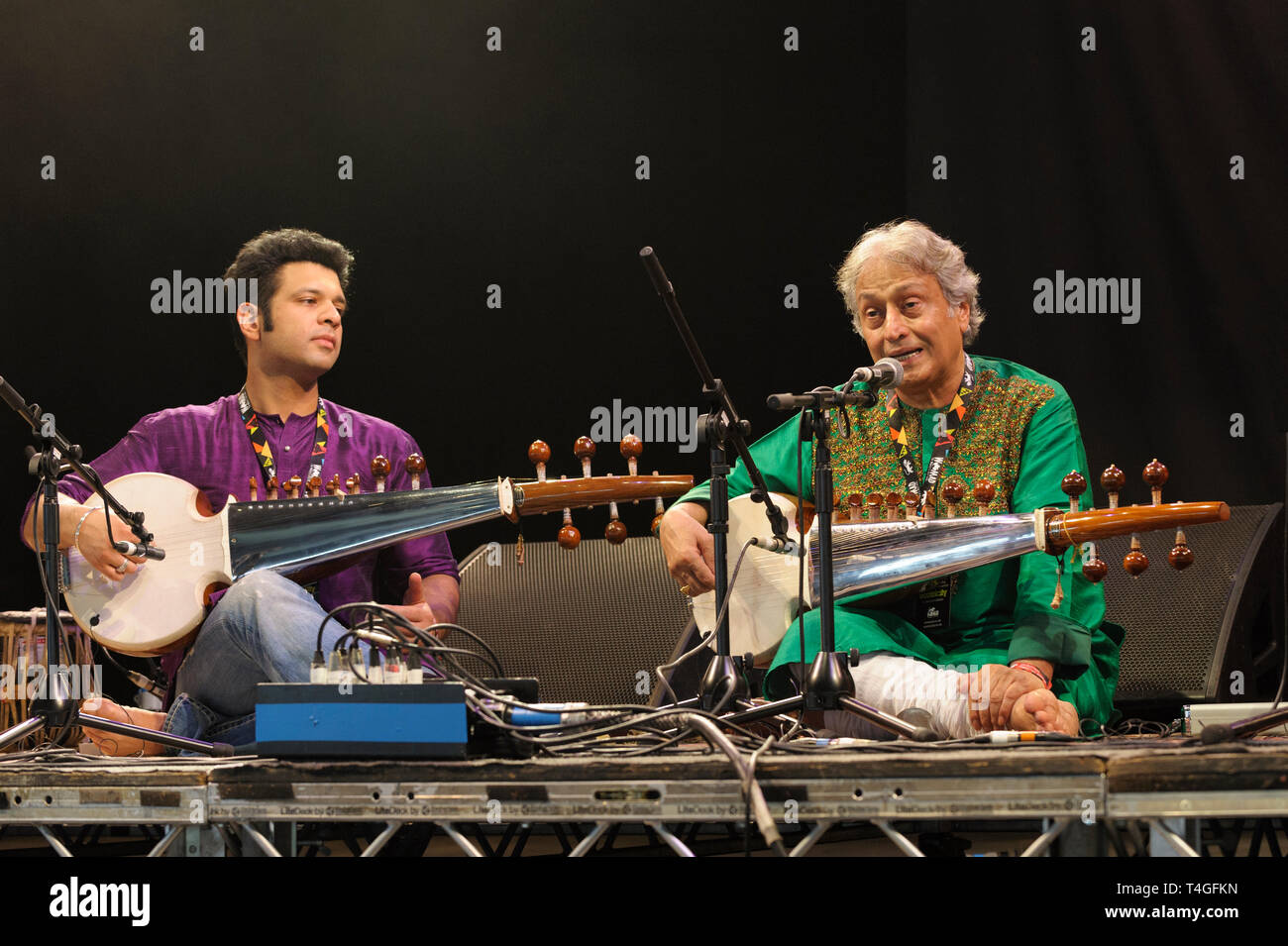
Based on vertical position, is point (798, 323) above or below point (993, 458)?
above

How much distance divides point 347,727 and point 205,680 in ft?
3.00

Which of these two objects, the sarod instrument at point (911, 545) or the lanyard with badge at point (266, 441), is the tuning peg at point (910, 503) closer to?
the sarod instrument at point (911, 545)

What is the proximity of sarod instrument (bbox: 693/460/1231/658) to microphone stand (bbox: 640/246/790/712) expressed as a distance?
0.55ft

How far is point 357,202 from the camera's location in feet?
15.1

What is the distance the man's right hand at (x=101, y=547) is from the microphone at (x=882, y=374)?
1666 mm

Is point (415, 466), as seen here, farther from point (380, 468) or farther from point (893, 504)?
point (893, 504)

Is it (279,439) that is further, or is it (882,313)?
(279,439)

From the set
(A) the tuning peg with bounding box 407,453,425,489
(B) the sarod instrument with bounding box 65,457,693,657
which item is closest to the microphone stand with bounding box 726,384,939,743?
(B) the sarod instrument with bounding box 65,457,693,657

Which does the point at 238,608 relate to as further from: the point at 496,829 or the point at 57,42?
the point at 57,42

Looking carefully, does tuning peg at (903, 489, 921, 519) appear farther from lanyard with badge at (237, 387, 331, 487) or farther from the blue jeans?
lanyard with badge at (237, 387, 331, 487)

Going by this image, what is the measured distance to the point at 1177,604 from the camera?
12.0ft

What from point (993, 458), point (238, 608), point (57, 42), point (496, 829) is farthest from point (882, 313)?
point (57, 42)

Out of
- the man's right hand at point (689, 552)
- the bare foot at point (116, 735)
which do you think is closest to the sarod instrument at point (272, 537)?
the man's right hand at point (689, 552)

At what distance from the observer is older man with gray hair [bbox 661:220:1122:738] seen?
2.77 metres
